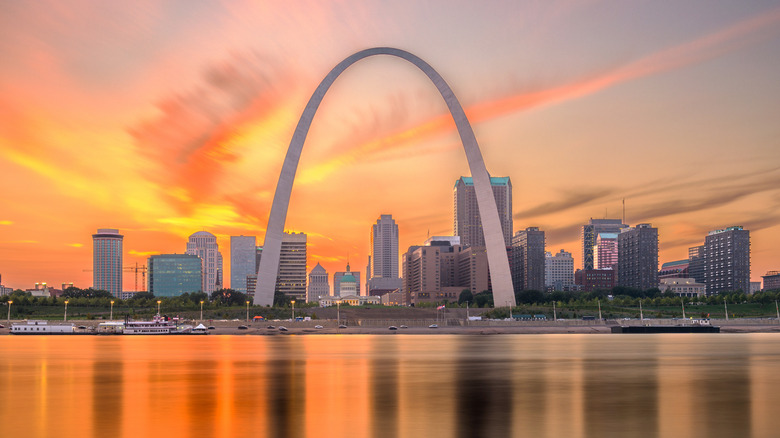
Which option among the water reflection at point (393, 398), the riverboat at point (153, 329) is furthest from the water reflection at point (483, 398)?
the riverboat at point (153, 329)

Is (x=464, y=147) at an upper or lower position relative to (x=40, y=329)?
upper

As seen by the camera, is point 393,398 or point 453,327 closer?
point 393,398

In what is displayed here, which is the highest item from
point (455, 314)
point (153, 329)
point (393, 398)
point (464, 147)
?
point (464, 147)

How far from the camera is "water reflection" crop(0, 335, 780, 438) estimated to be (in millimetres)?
19766

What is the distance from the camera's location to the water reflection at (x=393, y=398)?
19766mm

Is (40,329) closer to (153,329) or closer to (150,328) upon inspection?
(150,328)

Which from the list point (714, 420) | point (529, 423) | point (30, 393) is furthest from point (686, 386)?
point (30, 393)

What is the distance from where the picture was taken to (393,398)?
25.8 metres

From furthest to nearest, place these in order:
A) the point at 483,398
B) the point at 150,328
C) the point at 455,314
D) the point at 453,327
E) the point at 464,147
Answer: the point at 455,314 < the point at 453,327 < the point at 464,147 < the point at 150,328 < the point at 483,398

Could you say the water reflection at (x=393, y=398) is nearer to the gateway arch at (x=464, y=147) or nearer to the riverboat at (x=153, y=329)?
the riverboat at (x=153, y=329)

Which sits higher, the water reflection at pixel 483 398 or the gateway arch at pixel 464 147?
the gateway arch at pixel 464 147

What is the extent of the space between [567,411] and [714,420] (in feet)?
13.4

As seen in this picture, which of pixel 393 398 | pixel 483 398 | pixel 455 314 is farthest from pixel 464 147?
pixel 393 398

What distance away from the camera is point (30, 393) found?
2817cm
